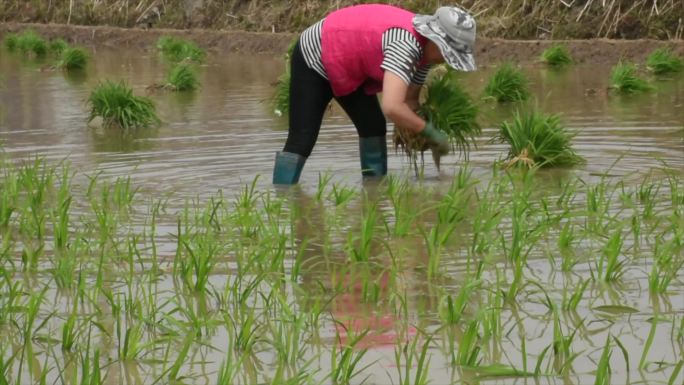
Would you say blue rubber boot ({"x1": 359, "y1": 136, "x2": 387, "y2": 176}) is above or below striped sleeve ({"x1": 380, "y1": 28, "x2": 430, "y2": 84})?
below

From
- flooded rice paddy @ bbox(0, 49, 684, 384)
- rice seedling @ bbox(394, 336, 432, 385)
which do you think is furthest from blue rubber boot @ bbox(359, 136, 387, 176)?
rice seedling @ bbox(394, 336, 432, 385)

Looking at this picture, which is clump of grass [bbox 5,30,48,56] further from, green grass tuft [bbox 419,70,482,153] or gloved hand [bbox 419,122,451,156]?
gloved hand [bbox 419,122,451,156]

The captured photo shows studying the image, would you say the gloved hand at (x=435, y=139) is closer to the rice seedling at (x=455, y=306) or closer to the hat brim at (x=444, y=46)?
the hat brim at (x=444, y=46)

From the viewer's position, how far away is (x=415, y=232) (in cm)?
554

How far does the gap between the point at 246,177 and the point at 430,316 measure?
3384 millimetres

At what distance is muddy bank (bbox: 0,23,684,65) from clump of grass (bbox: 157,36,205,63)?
824 millimetres

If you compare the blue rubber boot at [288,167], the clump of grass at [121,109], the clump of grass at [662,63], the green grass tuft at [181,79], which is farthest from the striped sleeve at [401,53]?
the clump of grass at [662,63]

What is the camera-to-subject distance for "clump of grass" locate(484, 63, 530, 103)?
1098 centimetres

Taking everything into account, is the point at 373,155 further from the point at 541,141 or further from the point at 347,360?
the point at 347,360

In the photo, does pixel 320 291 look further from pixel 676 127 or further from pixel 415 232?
pixel 676 127

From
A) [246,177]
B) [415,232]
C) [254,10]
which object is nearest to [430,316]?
[415,232]

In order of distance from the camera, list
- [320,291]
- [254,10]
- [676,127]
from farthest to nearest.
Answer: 1. [254,10]
2. [676,127]
3. [320,291]

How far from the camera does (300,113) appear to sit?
22.3 feet

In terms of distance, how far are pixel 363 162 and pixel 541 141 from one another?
3.46 ft
